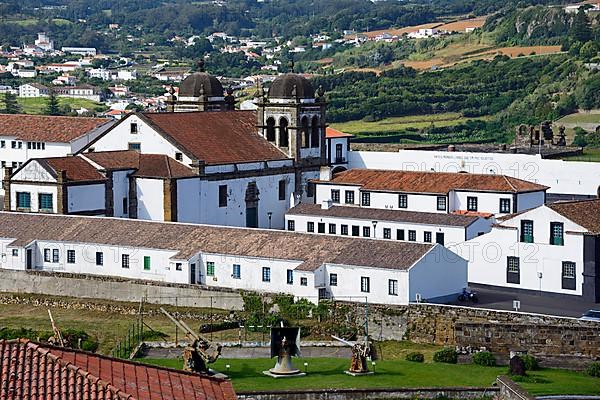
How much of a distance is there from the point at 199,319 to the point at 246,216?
1615 cm

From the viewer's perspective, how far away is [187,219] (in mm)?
62688

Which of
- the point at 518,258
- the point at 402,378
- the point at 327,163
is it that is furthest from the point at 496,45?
the point at 402,378

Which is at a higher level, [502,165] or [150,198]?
[502,165]

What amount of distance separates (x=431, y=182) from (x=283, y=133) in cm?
828

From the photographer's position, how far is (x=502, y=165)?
70500 millimetres

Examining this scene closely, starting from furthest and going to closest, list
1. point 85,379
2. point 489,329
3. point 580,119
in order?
point 580,119 < point 489,329 < point 85,379

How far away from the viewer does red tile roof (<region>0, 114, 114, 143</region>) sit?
7306 cm

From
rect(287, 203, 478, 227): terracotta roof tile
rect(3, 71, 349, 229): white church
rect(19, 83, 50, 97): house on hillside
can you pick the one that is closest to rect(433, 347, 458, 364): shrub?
rect(287, 203, 478, 227): terracotta roof tile

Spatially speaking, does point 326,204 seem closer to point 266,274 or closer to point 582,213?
point 266,274

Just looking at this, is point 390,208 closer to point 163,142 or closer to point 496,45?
point 163,142

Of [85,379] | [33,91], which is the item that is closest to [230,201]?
[85,379]

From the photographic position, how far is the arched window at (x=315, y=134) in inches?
2785

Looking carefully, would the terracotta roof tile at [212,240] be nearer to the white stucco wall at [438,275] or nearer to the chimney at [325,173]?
the white stucco wall at [438,275]

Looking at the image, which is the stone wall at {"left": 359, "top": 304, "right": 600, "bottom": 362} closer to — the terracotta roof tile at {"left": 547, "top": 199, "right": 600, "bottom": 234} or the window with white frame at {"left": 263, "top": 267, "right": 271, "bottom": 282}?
the window with white frame at {"left": 263, "top": 267, "right": 271, "bottom": 282}
